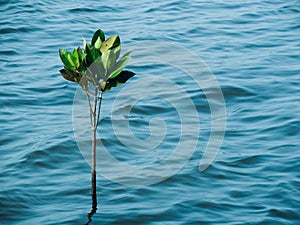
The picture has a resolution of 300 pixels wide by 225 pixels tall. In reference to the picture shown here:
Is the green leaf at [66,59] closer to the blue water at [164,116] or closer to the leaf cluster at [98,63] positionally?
the leaf cluster at [98,63]

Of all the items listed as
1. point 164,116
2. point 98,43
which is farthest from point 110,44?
point 164,116

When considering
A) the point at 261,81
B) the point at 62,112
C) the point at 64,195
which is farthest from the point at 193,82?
the point at 64,195

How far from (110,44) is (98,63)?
170 mm

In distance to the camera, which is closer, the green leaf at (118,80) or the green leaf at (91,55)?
the green leaf at (91,55)

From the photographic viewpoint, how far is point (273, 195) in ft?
20.5

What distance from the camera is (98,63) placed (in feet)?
16.9

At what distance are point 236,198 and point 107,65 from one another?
5.54 feet

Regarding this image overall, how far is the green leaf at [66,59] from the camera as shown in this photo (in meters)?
5.17

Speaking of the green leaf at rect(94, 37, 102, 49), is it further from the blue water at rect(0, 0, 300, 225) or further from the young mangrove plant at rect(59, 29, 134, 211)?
the blue water at rect(0, 0, 300, 225)

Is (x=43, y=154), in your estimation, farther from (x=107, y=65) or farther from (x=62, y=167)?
(x=107, y=65)

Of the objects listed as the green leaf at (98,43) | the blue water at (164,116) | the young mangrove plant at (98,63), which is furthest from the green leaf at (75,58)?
the blue water at (164,116)

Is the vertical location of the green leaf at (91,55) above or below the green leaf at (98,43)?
below

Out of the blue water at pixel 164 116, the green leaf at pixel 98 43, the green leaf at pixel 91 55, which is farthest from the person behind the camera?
the blue water at pixel 164 116

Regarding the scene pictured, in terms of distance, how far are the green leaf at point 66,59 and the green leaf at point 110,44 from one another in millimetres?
222
